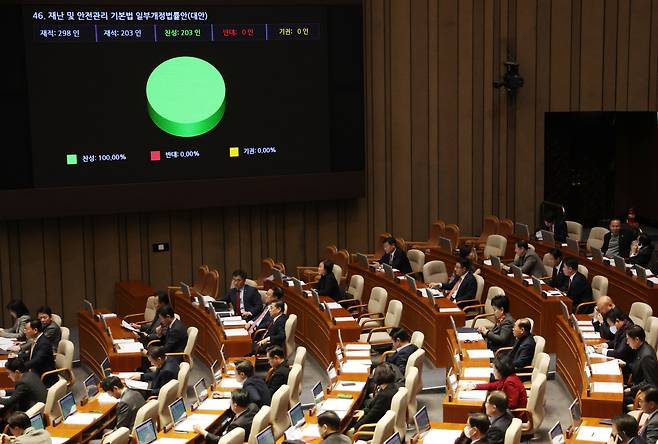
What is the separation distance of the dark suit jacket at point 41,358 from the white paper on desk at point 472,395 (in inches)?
181

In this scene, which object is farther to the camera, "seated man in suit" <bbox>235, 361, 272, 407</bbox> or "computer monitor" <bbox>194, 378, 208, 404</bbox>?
"computer monitor" <bbox>194, 378, 208, 404</bbox>

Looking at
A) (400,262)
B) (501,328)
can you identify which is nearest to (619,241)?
(400,262)

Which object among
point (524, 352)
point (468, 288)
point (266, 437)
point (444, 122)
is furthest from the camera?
point (444, 122)

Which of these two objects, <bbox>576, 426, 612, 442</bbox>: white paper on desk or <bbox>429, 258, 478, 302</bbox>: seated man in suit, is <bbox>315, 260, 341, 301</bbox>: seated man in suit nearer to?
<bbox>429, 258, 478, 302</bbox>: seated man in suit

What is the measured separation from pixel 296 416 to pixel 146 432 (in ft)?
4.21

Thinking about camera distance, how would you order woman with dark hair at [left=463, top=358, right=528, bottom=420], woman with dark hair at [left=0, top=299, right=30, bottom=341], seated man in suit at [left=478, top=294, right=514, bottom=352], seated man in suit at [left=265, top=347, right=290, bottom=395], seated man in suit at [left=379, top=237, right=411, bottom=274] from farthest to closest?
seated man in suit at [left=379, top=237, right=411, bottom=274]
woman with dark hair at [left=0, top=299, right=30, bottom=341]
seated man in suit at [left=478, top=294, right=514, bottom=352]
seated man in suit at [left=265, top=347, right=290, bottom=395]
woman with dark hair at [left=463, top=358, right=528, bottom=420]

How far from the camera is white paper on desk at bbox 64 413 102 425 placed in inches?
384

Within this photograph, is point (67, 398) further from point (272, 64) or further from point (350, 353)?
point (272, 64)

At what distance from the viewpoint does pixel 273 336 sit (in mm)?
12266

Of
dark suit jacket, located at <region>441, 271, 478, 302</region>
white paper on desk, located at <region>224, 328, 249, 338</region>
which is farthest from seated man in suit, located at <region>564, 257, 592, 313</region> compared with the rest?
white paper on desk, located at <region>224, 328, 249, 338</region>

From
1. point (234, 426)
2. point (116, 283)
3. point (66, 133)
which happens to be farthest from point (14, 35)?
point (234, 426)

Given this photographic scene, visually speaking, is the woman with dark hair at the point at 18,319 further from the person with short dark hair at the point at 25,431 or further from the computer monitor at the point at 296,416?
the computer monitor at the point at 296,416

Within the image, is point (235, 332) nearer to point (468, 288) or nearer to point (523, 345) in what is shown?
point (468, 288)

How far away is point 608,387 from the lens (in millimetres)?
9750
